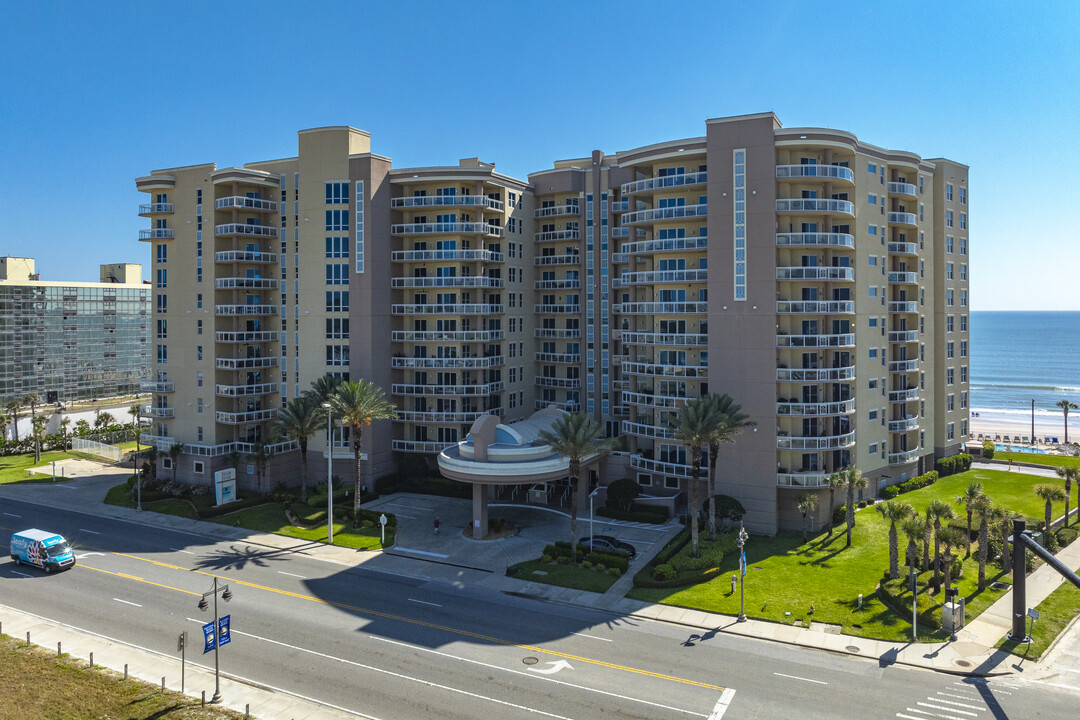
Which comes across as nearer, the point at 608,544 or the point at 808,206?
the point at 608,544

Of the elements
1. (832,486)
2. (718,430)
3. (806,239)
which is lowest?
(832,486)

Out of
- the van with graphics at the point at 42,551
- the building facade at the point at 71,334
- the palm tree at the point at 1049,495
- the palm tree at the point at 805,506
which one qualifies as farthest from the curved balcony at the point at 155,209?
the palm tree at the point at 1049,495

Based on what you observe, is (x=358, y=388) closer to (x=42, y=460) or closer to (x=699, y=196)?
(x=699, y=196)

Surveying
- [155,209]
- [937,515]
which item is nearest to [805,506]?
[937,515]

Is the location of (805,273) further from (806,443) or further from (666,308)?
(806,443)

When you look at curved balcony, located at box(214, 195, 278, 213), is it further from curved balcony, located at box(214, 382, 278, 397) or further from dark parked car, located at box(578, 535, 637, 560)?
dark parked car, located at box(578, 535, 637, 560)

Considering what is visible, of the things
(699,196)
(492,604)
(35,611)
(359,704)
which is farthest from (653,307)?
(35,611)
